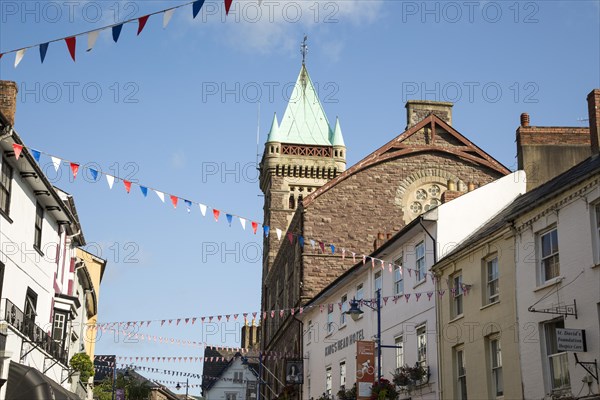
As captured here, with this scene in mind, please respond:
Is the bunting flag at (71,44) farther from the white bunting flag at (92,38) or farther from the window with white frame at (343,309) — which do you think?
the window with white frame at (343,309)

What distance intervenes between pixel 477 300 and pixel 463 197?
4.74 m

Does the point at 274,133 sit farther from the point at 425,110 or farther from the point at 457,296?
the point at 457,296

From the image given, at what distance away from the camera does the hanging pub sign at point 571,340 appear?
728 inches

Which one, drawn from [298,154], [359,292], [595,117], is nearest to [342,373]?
[359,292]

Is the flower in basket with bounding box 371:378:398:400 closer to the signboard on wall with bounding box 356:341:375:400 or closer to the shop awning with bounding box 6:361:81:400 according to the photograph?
the signboard on wall with bounding box 356:341:375:400

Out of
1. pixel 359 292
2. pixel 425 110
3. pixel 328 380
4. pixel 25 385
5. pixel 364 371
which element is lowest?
pixel 25 385

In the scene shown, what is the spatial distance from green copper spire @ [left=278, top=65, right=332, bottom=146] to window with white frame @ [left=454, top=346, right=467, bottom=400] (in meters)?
59.0

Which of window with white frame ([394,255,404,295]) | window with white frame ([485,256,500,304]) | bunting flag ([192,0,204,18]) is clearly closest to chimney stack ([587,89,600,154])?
A: window with white frame ([485,256,500,304])

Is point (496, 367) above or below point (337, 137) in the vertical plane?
below

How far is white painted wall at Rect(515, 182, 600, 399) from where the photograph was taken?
743 inches

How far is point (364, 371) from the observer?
94.5 feet

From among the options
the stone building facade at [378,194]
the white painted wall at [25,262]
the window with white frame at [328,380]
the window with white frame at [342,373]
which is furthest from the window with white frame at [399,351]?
the stone building facade at [378,194]

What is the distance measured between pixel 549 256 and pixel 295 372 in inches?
867

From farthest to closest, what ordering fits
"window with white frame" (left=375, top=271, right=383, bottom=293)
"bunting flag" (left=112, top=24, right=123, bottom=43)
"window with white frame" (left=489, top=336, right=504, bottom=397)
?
1. "window with white frame" (left=375, top=271, right=383, bottom=293)
2. "window with white frame" (left=489, top=336, right=504, bottom=397)
3. "bunting flag" (left=112, top=24, right=123, bottom=43)
